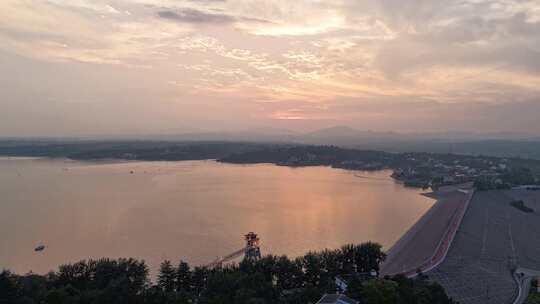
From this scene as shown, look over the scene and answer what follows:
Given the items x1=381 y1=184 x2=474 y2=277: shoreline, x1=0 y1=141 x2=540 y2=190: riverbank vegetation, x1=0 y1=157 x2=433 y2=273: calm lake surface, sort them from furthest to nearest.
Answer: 1. x1=0 y1=141 x2=540 y2=190: riverbank vegetation
2. x1=0 y1=157 x2=433 y2=273: calm lake surface
3. x1=381 y1=184 x2=474 y2=277: shoreline

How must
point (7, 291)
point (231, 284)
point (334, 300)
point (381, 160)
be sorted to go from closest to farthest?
1. point (334, 300)
2. point (7, 291)
3. point (231, 284)
4. point (381, 160)

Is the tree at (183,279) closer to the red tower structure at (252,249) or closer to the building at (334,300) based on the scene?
the red tower structure at (252,249)

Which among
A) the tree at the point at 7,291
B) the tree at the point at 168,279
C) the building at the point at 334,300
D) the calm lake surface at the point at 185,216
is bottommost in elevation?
the calm lake surface at the point at 185,216

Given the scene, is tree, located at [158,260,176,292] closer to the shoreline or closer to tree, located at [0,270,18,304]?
tree, located at [0,270,18,304]

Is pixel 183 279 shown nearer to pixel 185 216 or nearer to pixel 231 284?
pixel 231 284

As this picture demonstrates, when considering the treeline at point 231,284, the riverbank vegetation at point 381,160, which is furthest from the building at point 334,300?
the riverbank vegetation at point 381,160

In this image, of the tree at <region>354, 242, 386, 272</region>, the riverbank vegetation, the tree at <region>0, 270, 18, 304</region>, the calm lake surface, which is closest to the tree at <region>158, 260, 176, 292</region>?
the tree at <region>0, 270, 18, 304</region>

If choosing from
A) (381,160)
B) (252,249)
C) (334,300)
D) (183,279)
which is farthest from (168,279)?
(381,160)
